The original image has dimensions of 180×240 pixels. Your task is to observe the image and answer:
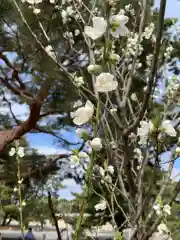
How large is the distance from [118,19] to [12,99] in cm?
474

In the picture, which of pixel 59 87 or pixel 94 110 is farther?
pixel 59 87

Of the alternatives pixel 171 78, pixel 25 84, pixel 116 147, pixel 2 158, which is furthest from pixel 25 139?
pixel 116 147

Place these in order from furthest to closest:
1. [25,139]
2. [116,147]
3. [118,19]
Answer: [25,139] < [116,147] < [118,19]

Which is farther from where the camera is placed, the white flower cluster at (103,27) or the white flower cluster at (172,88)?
the white flower cluster at (172,88)

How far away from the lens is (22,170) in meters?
5.21

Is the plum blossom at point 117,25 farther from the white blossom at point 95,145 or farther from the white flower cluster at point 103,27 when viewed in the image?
the white blossom at point 95,145

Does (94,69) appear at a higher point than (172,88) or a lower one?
higher

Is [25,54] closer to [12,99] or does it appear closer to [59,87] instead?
[59,87]

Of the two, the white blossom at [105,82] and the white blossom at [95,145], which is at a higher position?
the white blossom at [105,82]

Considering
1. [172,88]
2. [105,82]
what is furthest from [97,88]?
[172,88]

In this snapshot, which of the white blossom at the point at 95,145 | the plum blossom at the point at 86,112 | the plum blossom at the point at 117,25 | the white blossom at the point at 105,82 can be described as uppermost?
the plum blossom at the point at 117,25

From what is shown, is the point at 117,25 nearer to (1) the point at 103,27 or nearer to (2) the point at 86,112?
(1) the point at 103,27

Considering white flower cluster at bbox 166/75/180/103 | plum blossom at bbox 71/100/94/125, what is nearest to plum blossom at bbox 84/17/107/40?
plum blossom at bbox 71/100/94/125

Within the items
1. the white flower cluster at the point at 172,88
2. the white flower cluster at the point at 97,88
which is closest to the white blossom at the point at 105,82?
the white flower cluster at the point at 97,88
